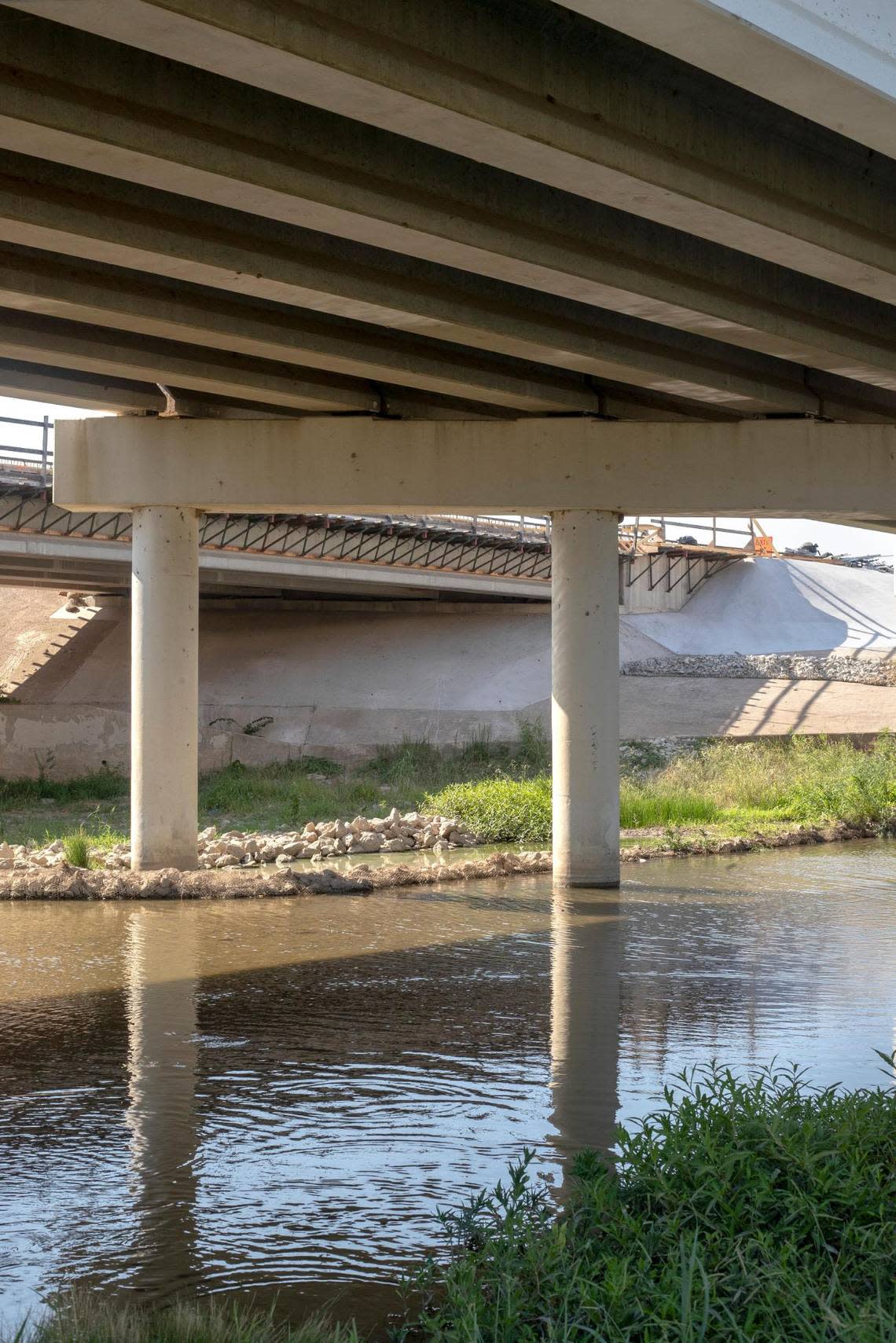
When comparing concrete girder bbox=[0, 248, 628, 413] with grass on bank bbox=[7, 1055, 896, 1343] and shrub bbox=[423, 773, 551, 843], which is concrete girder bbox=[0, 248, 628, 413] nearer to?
shrub bbox=[423, 773, 551, 843]

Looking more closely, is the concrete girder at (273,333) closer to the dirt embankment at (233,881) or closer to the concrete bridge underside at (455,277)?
the concrete bridge underside at (455,277)

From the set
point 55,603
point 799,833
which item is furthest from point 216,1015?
point 55,603

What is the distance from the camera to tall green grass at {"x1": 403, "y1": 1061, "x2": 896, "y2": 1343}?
3.75 metres

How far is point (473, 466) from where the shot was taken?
16219mm

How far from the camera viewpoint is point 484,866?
1673cm

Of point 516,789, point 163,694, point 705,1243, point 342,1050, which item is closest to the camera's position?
point 705,1243

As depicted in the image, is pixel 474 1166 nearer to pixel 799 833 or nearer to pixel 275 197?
pixel 275 197

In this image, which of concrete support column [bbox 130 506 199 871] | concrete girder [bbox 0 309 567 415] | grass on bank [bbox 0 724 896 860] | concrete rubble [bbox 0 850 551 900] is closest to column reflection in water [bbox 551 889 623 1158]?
concrete rubble [bbox 0 850 551 900]

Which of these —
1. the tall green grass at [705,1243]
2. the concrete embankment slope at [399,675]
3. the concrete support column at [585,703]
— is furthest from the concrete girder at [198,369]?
the concrete embankment slope at [399,675]

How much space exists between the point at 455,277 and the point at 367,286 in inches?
39.0

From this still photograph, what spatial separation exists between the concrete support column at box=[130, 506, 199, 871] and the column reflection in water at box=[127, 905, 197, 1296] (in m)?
4.02

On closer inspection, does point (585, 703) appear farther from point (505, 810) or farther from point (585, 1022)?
point (585, 1022)

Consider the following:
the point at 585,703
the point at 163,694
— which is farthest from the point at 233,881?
the point at 585,703

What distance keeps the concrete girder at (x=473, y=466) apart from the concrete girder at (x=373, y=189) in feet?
10.1
